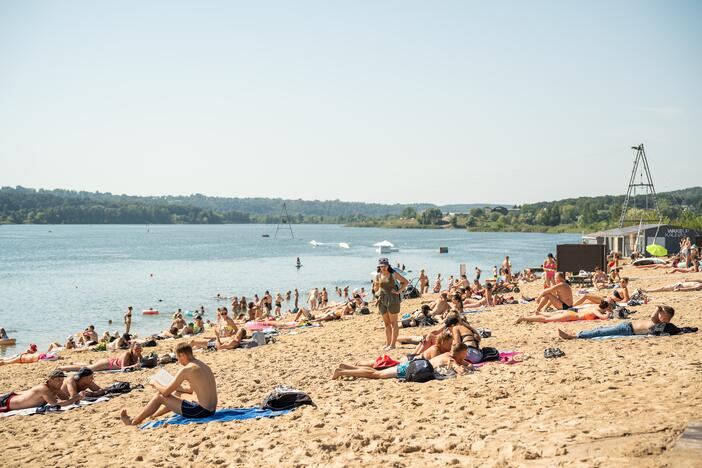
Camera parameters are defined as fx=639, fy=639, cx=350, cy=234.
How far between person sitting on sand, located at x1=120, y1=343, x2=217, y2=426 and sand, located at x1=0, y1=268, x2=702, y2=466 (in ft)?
0.90

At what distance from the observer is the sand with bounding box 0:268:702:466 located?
17.2 feet

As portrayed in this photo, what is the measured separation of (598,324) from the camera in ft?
39.2

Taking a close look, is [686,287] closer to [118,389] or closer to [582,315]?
[582,315]

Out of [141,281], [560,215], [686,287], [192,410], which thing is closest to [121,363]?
[192,410]

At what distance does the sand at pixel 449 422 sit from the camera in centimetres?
523

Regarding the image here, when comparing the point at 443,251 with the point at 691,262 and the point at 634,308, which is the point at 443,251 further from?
the point at 634,308

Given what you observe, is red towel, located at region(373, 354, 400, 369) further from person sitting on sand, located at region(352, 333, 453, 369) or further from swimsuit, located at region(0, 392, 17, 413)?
swimsuit, located at region(0, 392, 17, 413)

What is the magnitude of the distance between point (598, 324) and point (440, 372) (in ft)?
16.1

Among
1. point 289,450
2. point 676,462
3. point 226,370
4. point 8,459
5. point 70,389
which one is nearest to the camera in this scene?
point 676,462

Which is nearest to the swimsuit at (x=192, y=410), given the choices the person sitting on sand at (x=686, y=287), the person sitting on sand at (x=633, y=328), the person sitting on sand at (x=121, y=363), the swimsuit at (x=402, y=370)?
the swimsuit at (x=402, y=370)

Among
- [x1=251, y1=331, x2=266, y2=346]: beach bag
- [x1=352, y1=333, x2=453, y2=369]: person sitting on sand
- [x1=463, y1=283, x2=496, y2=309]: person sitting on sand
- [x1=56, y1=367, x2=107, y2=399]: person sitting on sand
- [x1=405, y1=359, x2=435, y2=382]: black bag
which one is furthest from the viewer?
[x1=463, y1=283, x2=496, y2=309]: person sitting on sand

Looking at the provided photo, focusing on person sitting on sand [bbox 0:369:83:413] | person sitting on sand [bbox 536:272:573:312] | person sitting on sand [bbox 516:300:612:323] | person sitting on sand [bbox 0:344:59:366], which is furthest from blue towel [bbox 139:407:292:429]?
person sitting on sand [bbox 0:344:59:366]

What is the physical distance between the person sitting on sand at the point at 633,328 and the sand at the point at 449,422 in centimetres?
31

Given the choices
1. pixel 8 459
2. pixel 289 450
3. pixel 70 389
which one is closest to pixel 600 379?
pixel 289 450
